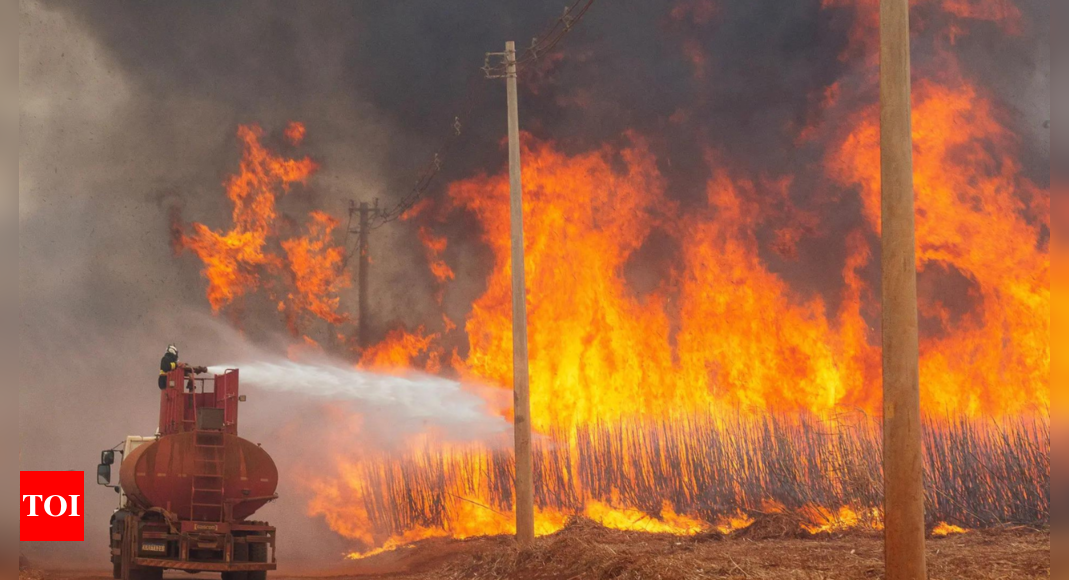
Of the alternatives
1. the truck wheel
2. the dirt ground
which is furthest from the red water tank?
the dirt ground

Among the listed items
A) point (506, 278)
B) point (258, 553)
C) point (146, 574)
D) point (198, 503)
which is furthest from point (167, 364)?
point (506, 278)

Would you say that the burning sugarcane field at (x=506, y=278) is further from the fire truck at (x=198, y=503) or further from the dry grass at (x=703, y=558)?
the dry grass at (x=703, y=558)

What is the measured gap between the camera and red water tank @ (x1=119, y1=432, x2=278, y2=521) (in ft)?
58.8

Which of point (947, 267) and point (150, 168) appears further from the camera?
point (150, 168)

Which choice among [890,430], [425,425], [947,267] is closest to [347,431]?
[425,425]

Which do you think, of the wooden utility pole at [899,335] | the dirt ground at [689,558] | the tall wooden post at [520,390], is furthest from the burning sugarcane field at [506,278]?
the wooden utility pole at [899,335]

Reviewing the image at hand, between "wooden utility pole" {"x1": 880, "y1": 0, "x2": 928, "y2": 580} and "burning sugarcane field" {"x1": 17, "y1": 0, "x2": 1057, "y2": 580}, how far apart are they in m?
8.41

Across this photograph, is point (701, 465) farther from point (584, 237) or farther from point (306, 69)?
point (306, 69)

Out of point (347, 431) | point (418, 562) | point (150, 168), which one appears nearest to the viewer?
point (418, 562)

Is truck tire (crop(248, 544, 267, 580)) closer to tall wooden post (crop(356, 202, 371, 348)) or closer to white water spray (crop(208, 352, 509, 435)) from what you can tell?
white water spray (crop(208, 352, 509, 435))

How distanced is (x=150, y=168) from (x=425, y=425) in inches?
558

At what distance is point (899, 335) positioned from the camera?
997cm

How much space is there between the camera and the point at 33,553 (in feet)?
95.8

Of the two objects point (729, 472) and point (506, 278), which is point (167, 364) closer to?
point (729, 472)
